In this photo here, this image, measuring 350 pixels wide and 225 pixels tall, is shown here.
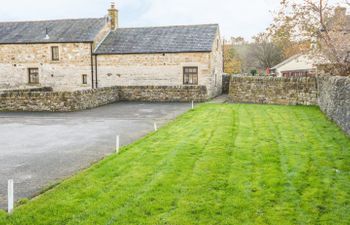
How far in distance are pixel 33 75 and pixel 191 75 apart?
14.4 m

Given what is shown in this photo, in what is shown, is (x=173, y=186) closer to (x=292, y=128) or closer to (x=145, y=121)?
(x=292, y=128)

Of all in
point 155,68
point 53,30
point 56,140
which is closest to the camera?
point 56,140

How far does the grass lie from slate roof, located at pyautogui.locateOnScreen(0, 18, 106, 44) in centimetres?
2295

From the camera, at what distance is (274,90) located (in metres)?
24.6

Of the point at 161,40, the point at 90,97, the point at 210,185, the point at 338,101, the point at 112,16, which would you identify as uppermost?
the point at 112,16

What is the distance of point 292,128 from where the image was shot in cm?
1412

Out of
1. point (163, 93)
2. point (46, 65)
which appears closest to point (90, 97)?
point (163, 93)

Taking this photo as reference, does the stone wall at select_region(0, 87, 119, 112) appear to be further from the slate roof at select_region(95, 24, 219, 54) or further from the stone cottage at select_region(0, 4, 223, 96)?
the slate roof at select_region(95, 24, 219, 54)

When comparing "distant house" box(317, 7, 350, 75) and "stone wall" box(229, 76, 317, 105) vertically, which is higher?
"distant house" box(317, 7, 350, 75)


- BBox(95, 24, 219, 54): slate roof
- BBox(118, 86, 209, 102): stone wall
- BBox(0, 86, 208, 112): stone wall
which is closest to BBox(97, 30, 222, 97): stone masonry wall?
BBox(95, 24, 219, 54): slate roof

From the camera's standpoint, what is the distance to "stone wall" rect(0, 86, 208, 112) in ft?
71.1

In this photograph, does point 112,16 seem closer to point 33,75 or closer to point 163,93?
point 33,75

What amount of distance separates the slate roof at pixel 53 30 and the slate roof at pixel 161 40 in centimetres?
160

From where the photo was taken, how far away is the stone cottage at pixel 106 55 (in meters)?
30.1
